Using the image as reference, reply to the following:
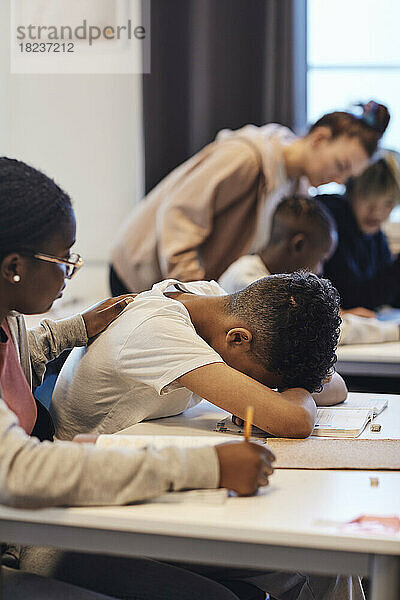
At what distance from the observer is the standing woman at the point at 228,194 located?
2797 millimetres

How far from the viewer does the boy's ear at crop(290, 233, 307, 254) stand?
7.87ft

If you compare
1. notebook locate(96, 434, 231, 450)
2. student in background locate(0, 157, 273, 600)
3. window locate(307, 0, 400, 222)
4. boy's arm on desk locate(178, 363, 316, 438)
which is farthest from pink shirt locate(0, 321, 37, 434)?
window locate(307, 0, 400, 222)

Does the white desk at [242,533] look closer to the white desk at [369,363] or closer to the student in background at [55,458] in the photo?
the student in background at [55,458]

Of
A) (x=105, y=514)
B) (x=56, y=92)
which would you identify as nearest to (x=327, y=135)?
(x=56, y=92)

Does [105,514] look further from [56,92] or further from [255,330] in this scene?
[56,92]

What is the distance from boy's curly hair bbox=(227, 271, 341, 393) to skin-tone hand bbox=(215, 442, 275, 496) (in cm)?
35

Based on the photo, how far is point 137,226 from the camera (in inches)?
118

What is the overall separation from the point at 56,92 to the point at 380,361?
6.64ft

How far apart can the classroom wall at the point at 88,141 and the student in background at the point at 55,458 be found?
2211 mm

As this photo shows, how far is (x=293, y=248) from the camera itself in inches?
94.7

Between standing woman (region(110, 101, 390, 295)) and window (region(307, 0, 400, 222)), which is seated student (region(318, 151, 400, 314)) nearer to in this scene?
standing woman (region(110, 101, 390, 295))

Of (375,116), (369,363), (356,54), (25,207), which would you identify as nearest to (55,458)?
(25,207)

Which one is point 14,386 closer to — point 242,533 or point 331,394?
point 242,533

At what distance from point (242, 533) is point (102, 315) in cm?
72
